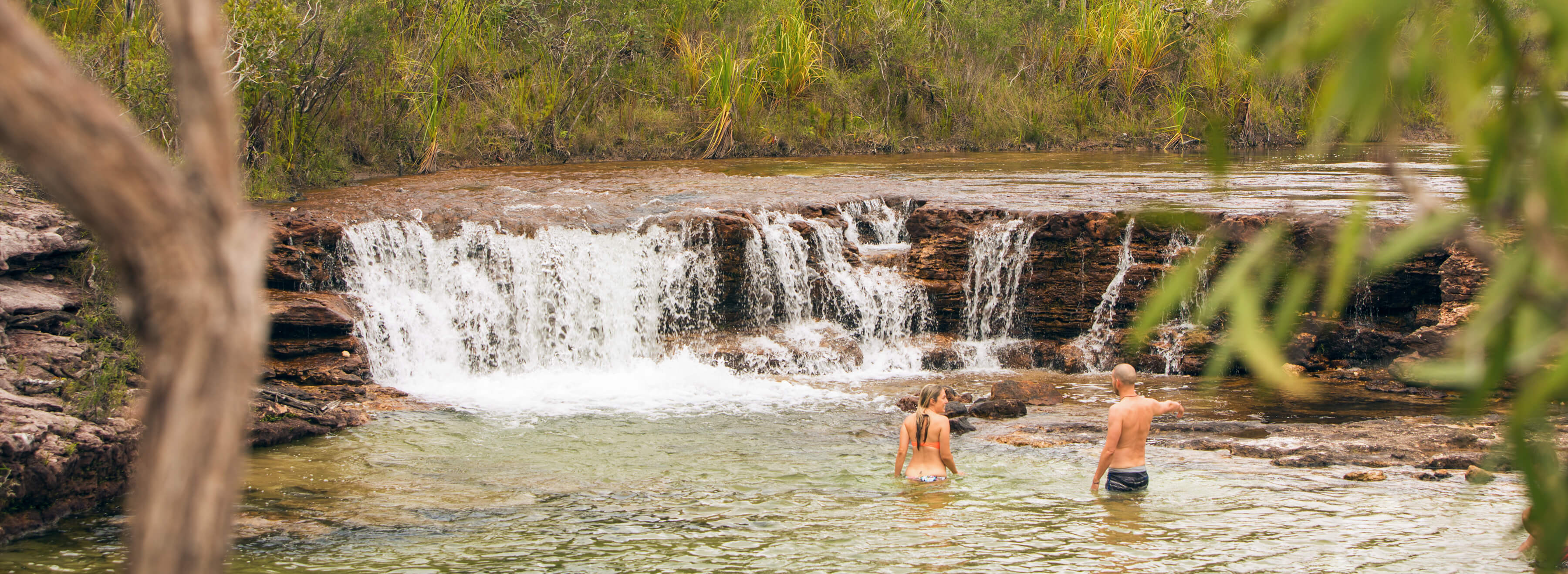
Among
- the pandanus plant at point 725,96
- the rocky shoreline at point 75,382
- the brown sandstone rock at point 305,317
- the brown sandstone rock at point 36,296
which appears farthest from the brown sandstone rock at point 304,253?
the pandanus plant at point 725,96

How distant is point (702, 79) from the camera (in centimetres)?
2353

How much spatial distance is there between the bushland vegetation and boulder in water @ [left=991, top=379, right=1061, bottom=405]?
897cm

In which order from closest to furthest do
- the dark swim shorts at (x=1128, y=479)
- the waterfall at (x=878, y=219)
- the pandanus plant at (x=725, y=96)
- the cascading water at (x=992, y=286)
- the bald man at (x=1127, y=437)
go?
the bald man at (x=1127, y=437)
the dark swim shorts at (x=1128, y=479)
the cascading water at (x=992, y=286)
the waterfall at (x=878, y=219)
the pandanus plant at (x=725, y=96)

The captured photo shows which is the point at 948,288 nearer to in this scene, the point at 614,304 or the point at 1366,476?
the point at 614,304

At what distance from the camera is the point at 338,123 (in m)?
20.0

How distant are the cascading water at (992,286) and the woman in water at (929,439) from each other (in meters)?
5.19

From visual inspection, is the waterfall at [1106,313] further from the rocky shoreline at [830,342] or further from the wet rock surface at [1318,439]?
the wet rock surface at [1318,439]

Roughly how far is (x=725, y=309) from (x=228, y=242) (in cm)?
1258

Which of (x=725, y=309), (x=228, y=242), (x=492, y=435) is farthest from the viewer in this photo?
(x=725, y=309)

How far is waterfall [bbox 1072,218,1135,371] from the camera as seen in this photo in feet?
43.7

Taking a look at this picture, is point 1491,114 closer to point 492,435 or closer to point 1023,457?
point 1023,457

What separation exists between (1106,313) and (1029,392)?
8.08 ft

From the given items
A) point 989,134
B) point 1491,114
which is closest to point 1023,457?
point 1491,114

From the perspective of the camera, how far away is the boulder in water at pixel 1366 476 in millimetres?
8422
